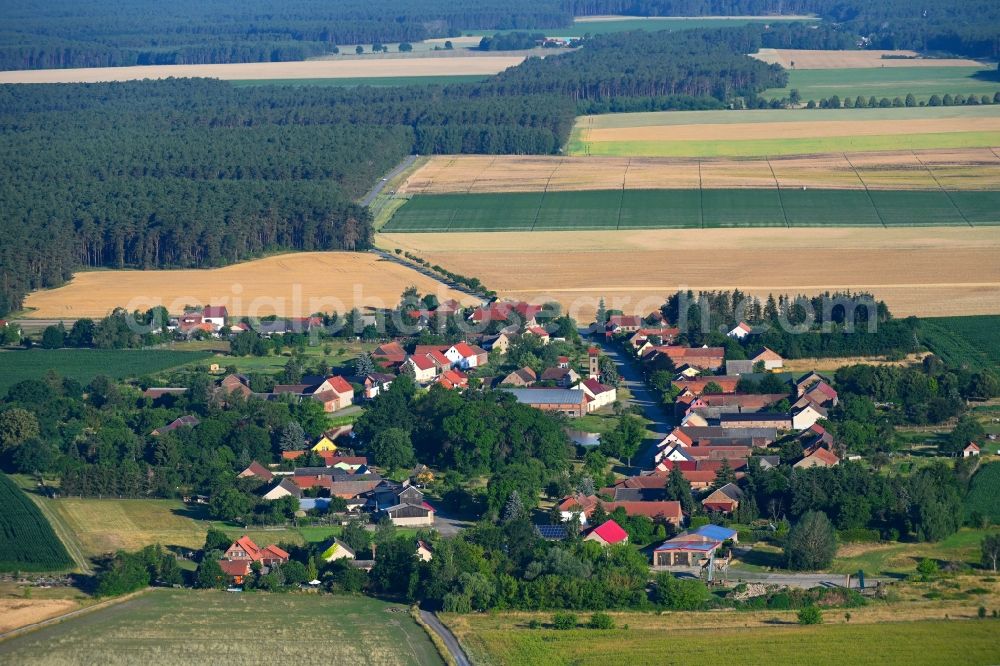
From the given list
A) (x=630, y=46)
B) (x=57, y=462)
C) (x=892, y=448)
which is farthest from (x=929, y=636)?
(x=630, y=46)

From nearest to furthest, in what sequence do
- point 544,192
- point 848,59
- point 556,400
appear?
point 556,400 < point 544,192 < point 848,59

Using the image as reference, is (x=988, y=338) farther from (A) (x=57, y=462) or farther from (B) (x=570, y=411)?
(A) (x=57, y=462)

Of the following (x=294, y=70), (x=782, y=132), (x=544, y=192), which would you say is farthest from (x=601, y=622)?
(x=294, y=70)

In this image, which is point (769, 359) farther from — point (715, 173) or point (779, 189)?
point (715, 173)

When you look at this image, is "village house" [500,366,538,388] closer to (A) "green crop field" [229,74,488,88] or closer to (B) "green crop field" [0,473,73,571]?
(B) "green crop field" [0,473,73,571]

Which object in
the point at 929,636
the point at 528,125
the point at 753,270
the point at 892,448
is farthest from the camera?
the point at 528,125

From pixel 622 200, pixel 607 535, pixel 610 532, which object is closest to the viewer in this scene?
pixel 607 535
